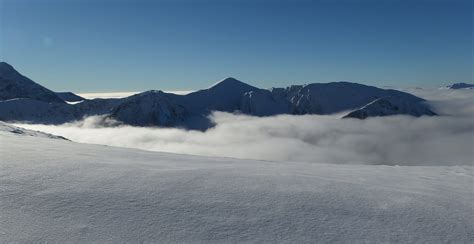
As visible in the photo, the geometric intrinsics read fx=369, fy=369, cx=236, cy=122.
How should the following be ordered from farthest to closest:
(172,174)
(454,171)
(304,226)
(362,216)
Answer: (454,171), (172,174), (362,216), (304,226)

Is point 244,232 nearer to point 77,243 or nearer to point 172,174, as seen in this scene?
point 77,243

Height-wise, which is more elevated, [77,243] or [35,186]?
[35,186]

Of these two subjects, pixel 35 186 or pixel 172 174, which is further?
pixel 172 174

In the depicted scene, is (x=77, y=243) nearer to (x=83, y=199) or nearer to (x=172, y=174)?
(x=83, y=199)

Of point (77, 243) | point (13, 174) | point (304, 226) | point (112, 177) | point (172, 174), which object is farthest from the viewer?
point (172, 174)

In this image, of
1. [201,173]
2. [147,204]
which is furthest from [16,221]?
[201,173]

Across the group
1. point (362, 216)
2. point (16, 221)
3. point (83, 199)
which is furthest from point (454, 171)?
point (16, 221)
